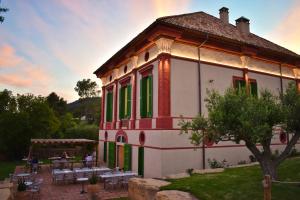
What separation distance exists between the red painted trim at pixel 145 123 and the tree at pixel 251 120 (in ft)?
17.0

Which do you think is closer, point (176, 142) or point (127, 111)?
point (176, 142)

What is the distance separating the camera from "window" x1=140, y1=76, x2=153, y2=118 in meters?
14.4

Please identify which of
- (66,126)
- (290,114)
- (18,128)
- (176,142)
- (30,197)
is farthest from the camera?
(66,126)

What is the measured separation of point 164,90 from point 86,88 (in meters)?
47.8

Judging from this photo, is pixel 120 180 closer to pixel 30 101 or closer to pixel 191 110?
pixel 191 110

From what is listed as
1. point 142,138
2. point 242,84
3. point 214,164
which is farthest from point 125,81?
point 214,164

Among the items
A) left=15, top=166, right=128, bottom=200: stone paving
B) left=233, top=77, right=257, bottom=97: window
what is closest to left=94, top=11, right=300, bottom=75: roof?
left=233, top=77, right=257, bottom=97: window

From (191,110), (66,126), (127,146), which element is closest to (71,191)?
(127,146)

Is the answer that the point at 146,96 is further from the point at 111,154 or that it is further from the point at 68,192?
the point at 111,154

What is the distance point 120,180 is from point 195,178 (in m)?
5.02

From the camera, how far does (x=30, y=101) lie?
29.3 metres

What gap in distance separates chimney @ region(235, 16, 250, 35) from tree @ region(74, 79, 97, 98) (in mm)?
43362

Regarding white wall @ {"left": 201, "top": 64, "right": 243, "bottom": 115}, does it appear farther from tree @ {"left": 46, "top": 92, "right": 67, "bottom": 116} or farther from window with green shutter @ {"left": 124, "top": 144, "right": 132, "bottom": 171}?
tree @ {"left": 46, "top": 92, "right": 67, "bottom": 116}

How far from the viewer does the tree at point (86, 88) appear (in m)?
58.2
